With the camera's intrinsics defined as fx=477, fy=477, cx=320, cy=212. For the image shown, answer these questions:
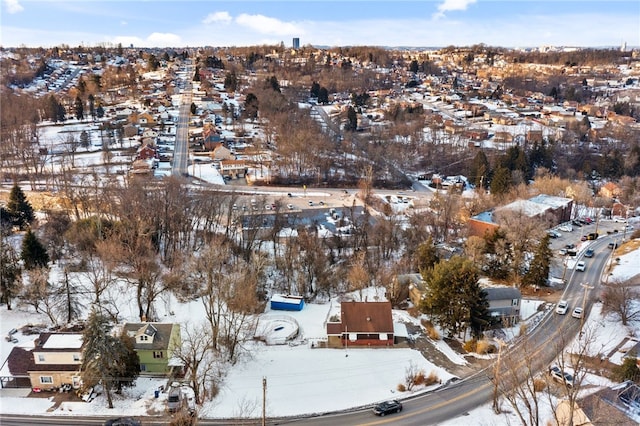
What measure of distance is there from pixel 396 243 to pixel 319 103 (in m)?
62.4

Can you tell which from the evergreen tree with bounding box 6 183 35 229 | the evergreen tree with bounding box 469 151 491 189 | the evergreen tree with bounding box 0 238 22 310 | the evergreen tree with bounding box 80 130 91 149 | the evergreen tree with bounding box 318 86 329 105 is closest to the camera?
the evergreen tree with bounding box 0 238 22 310

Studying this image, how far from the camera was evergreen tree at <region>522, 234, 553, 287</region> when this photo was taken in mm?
25453

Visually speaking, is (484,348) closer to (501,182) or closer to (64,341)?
(64,341)

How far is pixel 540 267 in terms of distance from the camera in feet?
84.1

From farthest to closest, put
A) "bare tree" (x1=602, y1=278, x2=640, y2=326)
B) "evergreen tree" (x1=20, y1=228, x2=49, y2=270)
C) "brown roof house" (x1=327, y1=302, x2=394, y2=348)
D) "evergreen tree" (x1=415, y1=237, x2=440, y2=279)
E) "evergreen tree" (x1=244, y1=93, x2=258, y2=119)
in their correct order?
"evergreen tree" (x1=244, y1=93, x2=258, y2=119) < "evergreen tree" (x1=415, y1=237, x2=440, y2=279) < "evergreen tree" (x1=20, y1=228, x2=49, y2=270) < "bare tree" (x1=602, y1=278, x2=640, y2=326) < "brown roof house" (x1=327, y1=302, x2=394, y2=348)

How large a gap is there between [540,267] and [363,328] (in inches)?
454

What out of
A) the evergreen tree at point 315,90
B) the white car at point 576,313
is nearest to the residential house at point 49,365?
the white car at point 576,313

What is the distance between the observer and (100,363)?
51.9ft

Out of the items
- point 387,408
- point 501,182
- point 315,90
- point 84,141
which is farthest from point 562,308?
point 315,90

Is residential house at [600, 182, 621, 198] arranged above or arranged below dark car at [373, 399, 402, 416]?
above

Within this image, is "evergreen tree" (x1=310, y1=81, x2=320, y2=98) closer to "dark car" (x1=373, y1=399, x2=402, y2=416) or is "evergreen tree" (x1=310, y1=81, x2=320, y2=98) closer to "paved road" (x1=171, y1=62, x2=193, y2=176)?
"paved road" (x1=171, y1=62, x2=193, y2=176)

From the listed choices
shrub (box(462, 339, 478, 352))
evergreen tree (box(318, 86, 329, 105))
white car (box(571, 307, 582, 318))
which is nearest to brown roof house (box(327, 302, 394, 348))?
shrub (box(462, 339, 478, 352))

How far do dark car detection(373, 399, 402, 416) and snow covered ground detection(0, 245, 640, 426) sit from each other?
2.06 feet

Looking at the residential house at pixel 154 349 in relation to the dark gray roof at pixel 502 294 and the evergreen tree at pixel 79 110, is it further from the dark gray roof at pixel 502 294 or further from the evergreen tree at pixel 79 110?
the evergreen tree at pixel 79 110
